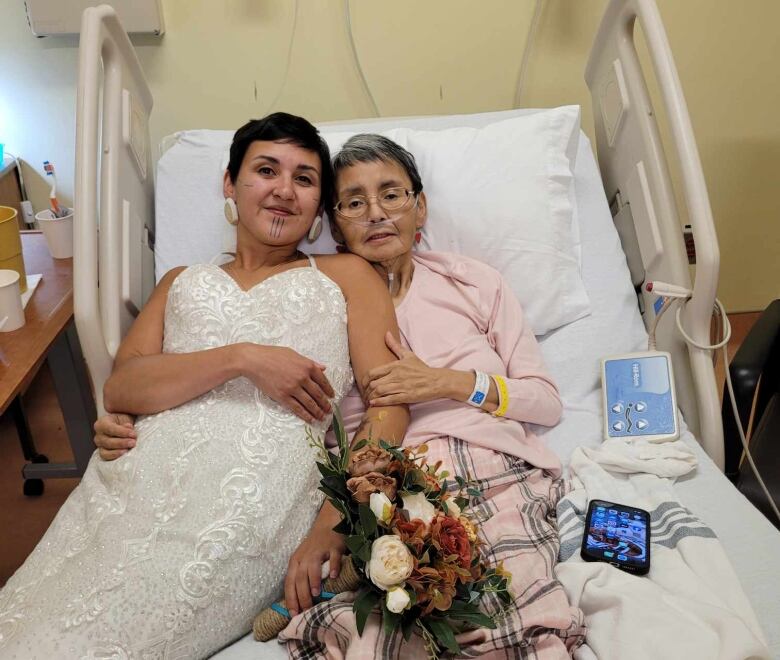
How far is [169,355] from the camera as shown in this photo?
1565 millimetres

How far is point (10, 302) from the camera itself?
5.84 ft

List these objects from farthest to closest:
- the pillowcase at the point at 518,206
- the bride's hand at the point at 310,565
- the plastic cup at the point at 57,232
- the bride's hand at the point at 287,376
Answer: the plastic cup at the point at 57,232 < the pillowcase at the point at 518,206 < the bride's hand at the point at 287,376 < the bride's hand at the point at 310,565

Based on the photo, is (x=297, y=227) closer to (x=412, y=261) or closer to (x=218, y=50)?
(x=412, y=261)

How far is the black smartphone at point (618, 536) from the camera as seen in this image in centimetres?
136

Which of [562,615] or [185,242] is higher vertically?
[185,242]

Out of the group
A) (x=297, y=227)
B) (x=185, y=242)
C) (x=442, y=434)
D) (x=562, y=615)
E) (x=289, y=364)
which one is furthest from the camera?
(x=185, y=242)

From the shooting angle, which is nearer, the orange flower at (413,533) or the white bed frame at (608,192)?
the orange flower at (413,533)

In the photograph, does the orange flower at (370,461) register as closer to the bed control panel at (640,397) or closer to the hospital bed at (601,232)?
the hospital bed at (601,232)

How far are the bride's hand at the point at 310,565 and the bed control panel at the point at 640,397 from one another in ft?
2.25

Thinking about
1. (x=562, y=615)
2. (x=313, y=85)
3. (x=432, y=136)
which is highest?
(x=313, y=85)

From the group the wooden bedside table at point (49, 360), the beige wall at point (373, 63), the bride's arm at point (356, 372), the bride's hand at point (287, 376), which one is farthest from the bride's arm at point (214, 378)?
the beige wall at point (373, 63)

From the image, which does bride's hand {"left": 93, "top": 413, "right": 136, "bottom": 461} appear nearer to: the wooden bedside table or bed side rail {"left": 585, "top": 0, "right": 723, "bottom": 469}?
the wooden bedside table

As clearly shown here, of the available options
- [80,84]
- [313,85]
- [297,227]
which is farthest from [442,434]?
[313,85]

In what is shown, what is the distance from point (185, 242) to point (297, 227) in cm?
44
